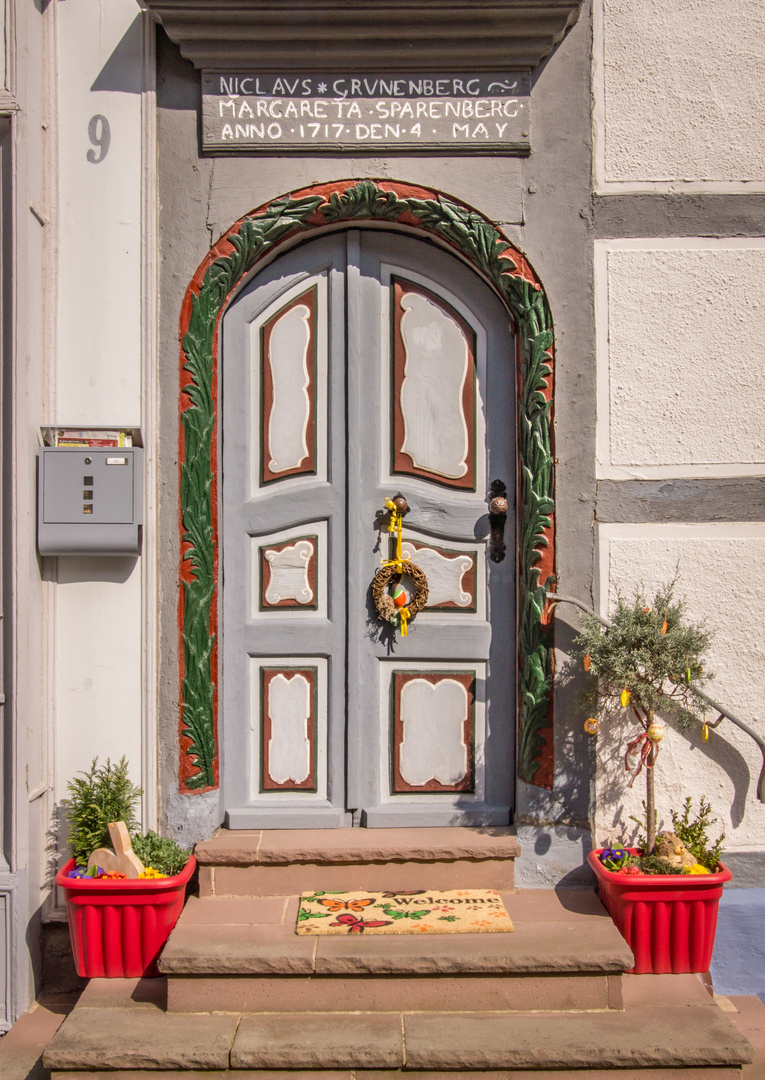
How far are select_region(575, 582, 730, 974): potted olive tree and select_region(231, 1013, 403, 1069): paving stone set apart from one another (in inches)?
38.4

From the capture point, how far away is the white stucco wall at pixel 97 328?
142 inches

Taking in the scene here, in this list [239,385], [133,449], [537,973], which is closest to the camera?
[537,973]

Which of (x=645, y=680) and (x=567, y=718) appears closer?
(x=645, y=680)

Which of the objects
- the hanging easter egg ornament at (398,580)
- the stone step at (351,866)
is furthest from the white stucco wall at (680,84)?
the stone step at (351,866)

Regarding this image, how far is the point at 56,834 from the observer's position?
3.59m

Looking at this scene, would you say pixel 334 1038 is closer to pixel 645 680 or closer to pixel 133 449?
pixel 645 680

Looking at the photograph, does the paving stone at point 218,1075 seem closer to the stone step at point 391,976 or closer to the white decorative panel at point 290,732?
the stone step at point 391,976

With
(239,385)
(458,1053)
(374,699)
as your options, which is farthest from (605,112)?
(458,1053)

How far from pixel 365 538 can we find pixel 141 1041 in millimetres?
2041

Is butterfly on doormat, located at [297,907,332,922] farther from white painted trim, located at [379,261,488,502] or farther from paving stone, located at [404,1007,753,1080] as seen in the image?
white painted trim, located at [379,261,488,502]

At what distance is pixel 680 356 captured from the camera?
367 cm

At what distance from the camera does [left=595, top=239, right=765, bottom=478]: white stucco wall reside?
12.0 ft

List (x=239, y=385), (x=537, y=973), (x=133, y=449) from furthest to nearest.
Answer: (x=239, y=385), (x=133, y=449), (x=537, y=973)

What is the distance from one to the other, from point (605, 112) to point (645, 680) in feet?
7.72
